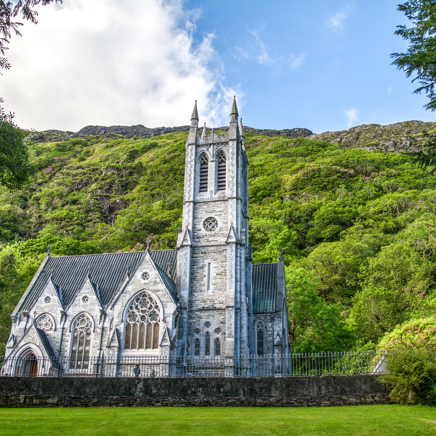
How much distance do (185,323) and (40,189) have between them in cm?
8807

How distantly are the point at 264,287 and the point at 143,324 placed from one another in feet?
30.5

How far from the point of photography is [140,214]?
75.8 meters

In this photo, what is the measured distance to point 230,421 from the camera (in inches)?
481

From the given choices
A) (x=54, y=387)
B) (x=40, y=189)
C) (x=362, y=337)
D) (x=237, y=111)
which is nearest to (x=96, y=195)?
(x=40, y=189)

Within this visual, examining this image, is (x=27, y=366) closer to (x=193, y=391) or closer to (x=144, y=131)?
(x=193, y=391)

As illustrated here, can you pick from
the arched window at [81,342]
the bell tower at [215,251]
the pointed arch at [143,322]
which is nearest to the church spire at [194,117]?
the bell tower at [215,251]

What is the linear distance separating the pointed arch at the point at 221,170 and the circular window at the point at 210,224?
8.83 ft

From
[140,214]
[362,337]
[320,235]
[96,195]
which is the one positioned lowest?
[362,337]

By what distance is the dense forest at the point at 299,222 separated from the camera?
33656mm

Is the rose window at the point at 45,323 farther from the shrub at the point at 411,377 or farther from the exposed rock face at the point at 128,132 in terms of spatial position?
the exposed rock face at the point at 128,132

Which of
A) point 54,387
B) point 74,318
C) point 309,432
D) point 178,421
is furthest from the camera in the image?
point 74,318

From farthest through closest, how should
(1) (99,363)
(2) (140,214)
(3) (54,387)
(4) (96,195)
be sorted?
(4) (96,195) → (2) (140,214) → (1) (99,363) → (3) (54,387)

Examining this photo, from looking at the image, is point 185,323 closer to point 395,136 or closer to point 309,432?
point 309,432

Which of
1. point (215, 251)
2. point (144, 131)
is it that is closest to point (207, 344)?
point (215, 251)
